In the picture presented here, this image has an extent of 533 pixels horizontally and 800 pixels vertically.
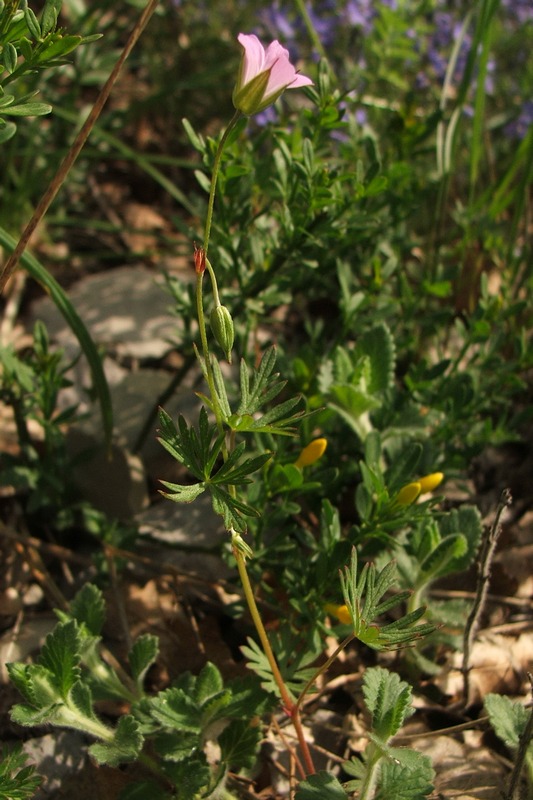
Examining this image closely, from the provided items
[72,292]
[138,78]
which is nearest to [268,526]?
[72,292]

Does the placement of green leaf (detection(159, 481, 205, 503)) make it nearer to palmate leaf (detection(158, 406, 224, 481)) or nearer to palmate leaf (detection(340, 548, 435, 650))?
palmate leaf (detection(158, 406, 224, 481))

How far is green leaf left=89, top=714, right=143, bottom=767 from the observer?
146 centimetres

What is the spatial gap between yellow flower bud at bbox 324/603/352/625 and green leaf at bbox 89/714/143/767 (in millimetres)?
453

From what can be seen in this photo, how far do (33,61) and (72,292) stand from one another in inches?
66.0

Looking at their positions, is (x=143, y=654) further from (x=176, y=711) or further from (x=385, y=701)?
(x=385, y=701)

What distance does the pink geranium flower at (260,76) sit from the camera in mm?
1250

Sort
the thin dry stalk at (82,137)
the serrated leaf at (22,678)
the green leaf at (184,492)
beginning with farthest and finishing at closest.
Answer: the serrated leaf at (22,678), the thin dry stalk at (82,137), the green leaf at (184,492)

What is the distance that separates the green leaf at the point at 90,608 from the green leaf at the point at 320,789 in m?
0.54

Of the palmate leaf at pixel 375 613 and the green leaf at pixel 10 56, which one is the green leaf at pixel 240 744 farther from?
the green leaf at pixel 10 56

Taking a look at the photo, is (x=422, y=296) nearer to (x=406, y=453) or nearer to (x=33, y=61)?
(x=406, y=453)

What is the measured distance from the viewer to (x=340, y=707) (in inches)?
76.0

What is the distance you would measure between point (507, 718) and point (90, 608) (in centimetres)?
88

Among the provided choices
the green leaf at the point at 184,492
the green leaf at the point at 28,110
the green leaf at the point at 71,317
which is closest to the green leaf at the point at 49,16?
the green leaf at the point at 28,110

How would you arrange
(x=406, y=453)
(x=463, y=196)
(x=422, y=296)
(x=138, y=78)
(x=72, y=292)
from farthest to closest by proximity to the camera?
(x=138, y=78) → (x=463, y=196) → (x=72, y=292) → (x=422, y=296) → (x=406, y=453)
